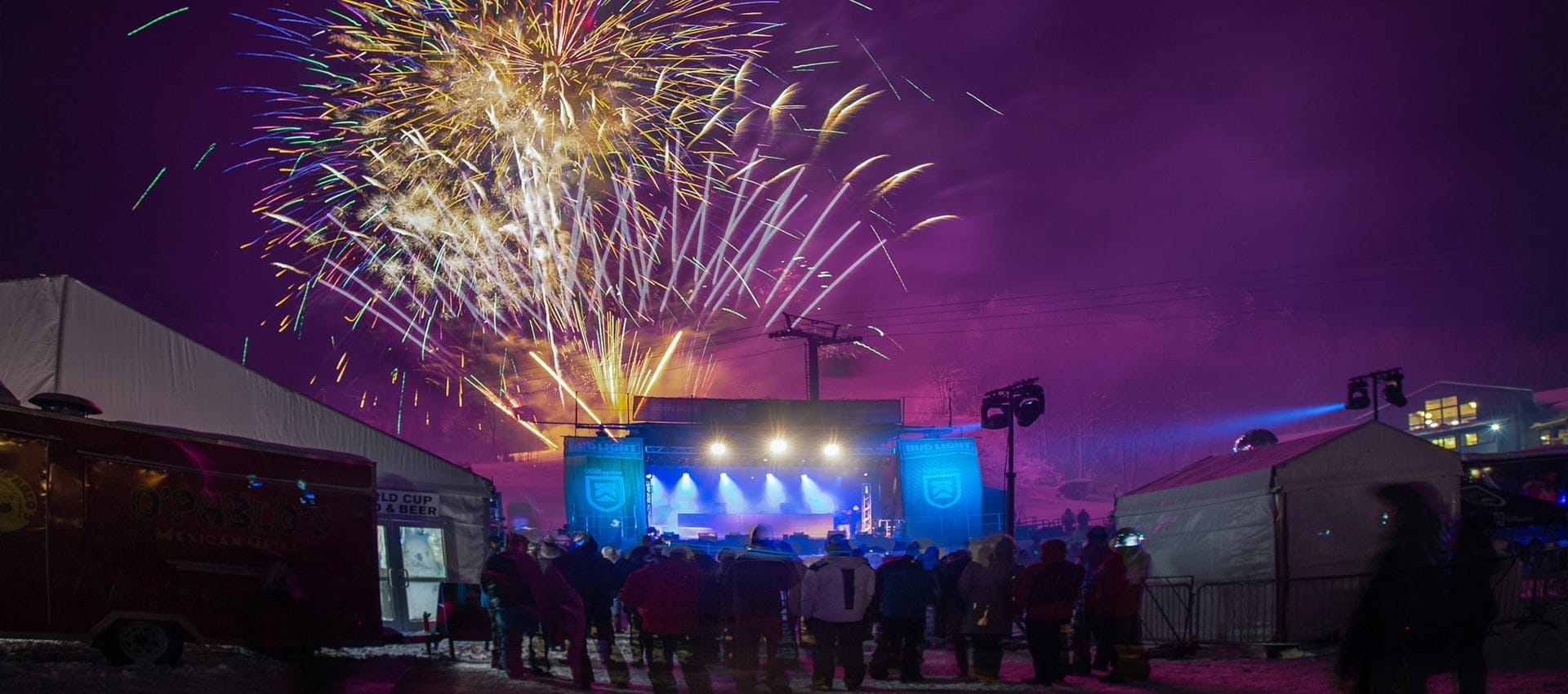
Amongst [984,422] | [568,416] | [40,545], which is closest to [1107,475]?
[568,416]

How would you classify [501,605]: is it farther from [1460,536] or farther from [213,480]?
[1460,536]

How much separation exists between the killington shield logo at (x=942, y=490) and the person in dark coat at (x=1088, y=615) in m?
19.9

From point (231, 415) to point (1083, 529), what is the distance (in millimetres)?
23630

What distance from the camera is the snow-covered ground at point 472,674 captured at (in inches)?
307

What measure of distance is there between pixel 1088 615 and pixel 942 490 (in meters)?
21.5

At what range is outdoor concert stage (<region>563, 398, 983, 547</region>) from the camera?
31.7m

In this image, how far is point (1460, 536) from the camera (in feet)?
20.8

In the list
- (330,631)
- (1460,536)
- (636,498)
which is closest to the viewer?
(1460,536)

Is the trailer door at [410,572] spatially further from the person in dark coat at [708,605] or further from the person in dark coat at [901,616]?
the person in dark coat at [901,616]

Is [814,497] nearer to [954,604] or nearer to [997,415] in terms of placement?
[997,415]

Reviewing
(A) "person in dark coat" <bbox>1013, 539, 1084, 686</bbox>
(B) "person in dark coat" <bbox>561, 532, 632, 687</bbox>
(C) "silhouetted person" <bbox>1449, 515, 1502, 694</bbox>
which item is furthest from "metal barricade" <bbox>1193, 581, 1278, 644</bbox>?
(B) "person in dark coat" <bbox>561, 532, 632, 687</bbox>

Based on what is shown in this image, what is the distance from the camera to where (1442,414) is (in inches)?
1987

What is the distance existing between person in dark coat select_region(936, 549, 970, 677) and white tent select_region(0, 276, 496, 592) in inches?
332

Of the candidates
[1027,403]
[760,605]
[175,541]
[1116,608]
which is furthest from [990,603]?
[1027,403]
